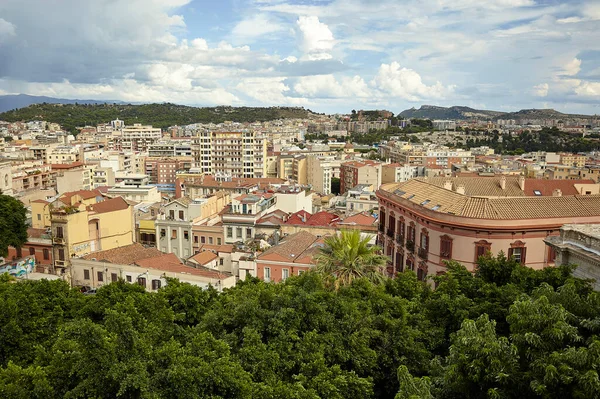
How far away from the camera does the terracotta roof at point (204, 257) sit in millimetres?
42781

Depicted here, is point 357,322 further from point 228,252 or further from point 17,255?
point 17,255

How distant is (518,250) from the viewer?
30641 mm

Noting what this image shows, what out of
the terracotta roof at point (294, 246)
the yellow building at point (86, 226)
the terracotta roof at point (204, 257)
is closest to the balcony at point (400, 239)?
the terracotta roof at point (294, 246)

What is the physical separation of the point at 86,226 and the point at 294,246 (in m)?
20.6

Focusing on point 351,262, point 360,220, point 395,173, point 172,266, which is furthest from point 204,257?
point 395,173

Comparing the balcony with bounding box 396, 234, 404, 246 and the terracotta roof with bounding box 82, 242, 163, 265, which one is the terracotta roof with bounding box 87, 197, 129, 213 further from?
the balcony with bounding box 396, 234, 404, 246

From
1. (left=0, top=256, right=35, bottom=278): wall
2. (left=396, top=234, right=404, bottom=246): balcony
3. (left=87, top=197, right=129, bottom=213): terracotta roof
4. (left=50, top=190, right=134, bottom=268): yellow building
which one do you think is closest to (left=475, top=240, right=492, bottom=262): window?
(left=396, top=234, right=404, bottom=246): balcony

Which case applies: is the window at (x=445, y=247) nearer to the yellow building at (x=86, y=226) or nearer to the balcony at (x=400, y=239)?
the balcony at (x=400, y=239)

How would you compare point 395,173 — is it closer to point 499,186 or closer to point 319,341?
point 499,186

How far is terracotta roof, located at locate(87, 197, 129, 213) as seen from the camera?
5047 centimetres

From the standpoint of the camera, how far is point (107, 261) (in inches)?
1660

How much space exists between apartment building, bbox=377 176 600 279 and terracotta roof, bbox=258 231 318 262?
8010mm

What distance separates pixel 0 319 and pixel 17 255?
33.6 m

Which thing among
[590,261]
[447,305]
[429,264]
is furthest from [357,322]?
[429,264]
